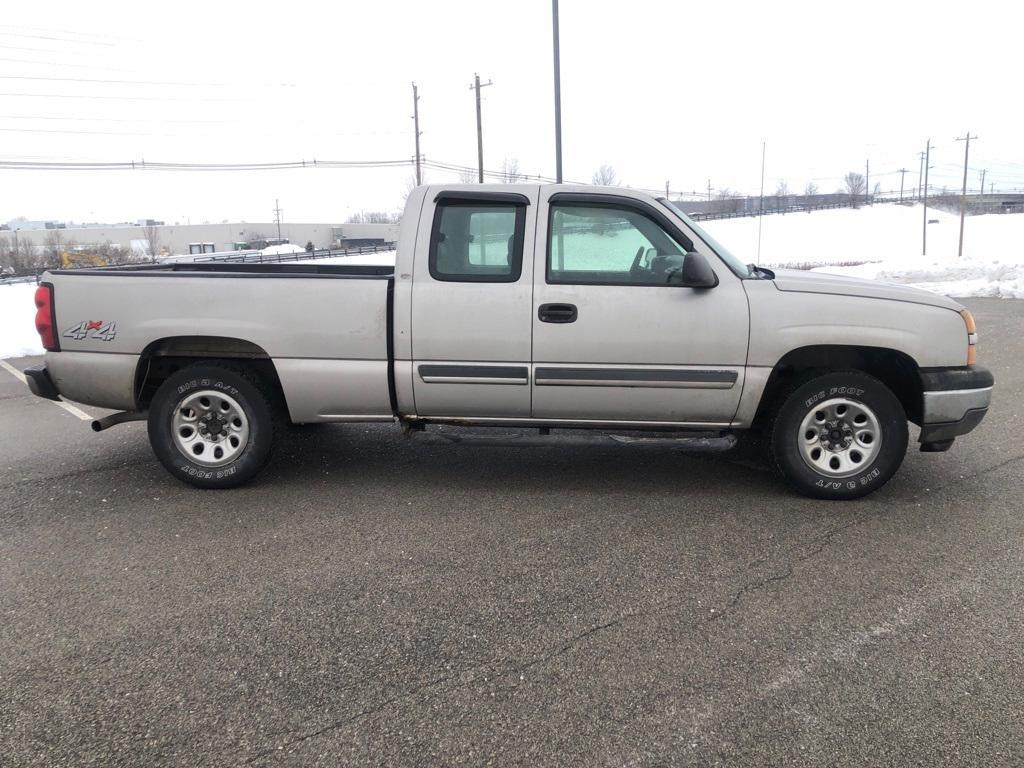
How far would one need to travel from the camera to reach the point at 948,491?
16.0 ft

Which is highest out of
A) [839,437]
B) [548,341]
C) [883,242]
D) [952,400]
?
[883,242]

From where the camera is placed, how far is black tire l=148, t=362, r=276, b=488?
4.87 m

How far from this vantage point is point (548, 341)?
4637 mm

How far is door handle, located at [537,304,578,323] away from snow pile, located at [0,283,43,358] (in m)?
8.21

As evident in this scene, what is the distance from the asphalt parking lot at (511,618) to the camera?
2490 millimetres

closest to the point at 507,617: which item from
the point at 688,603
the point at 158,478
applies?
the point at 688,603

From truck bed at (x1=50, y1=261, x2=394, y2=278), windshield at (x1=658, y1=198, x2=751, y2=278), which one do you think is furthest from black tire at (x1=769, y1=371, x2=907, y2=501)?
truck bed at (x1=50, y1=261, x2=394, y2=278)

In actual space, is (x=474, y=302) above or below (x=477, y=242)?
below

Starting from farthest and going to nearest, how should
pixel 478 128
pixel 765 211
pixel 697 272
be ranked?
pixel 765 211 < pixel 478 128 < pixel 697 272

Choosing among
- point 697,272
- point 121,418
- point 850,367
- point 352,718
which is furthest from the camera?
point 121,418

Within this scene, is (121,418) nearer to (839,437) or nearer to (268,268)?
(268,268)

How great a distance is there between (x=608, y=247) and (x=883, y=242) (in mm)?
65899

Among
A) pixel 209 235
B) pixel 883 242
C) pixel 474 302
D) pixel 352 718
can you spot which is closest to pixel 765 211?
pixel 883 242

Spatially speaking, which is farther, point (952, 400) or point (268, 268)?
point (268, 268)
